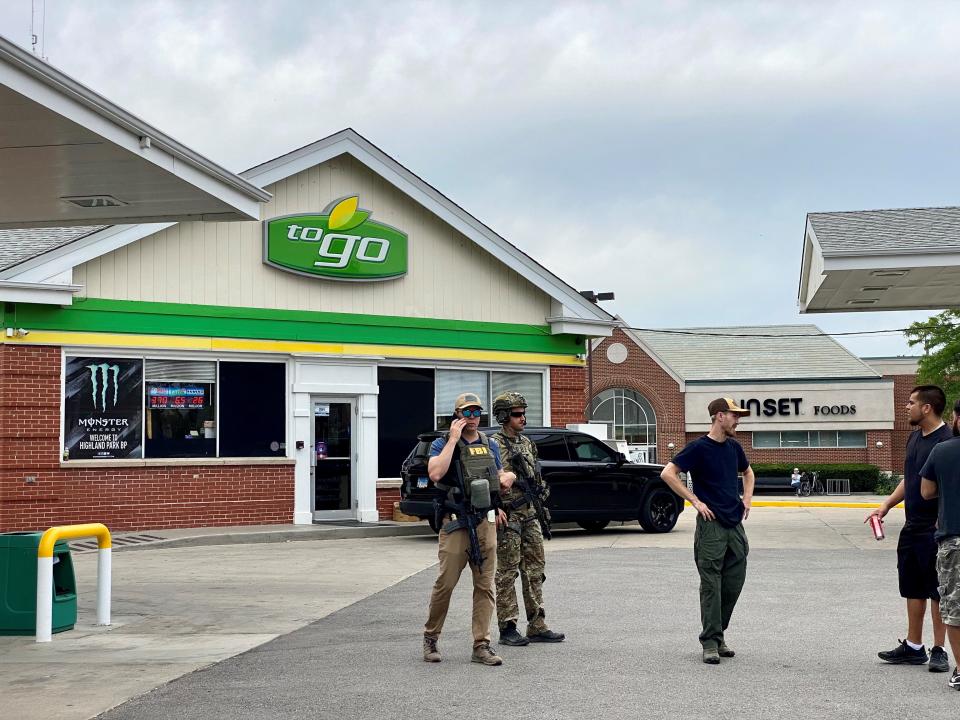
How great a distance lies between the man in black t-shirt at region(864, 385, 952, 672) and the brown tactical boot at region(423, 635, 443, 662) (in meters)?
3.02

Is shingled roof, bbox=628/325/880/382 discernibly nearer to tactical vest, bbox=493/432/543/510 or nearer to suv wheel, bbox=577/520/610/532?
suv wheel, bbox=577/520/610/532

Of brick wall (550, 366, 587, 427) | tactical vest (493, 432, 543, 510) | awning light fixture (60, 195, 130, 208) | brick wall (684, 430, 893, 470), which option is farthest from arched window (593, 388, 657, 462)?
tactical vest (493, 432, 543, 510)

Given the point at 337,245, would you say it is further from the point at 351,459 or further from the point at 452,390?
the point at 351,459

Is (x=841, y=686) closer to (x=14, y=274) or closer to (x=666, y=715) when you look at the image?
(x=666, y=715)

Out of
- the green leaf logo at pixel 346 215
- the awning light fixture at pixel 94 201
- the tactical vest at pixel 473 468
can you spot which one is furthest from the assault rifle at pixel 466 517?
the green leaf logo at pixel 346 215

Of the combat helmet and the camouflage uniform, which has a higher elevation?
the combat helmet

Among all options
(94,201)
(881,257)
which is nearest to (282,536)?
(94,201)

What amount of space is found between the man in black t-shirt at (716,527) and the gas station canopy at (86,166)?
17.9 ft

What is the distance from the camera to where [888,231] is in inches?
747

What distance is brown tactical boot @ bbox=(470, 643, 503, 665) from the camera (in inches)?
323

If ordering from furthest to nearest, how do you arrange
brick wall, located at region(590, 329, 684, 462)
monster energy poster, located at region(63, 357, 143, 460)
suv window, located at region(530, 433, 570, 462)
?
brick wall, located at region(590, 329, 684, 462)
suv window, located at region(530, 433, 570, 462)
monster energy poster, located at region(63, 357, 143, 460)

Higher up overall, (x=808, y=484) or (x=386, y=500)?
(x=386, y=500)

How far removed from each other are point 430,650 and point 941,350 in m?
42.1

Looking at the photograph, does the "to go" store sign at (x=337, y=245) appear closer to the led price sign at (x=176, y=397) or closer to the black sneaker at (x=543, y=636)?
the led price sign at (x=176, y=397)
